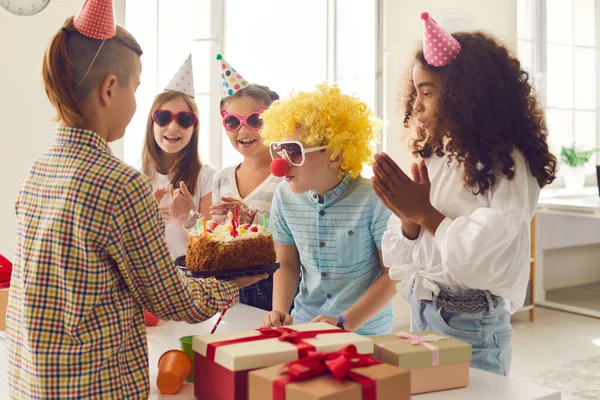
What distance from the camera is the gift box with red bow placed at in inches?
49.9

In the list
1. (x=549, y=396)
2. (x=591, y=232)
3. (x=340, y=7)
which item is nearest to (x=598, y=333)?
(x=591, y=232)

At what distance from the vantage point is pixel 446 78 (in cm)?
182

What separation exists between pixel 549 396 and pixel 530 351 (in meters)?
3.31

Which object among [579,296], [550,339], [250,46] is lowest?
[550,339]

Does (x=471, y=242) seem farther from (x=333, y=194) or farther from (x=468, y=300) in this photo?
(x=333, y=194)

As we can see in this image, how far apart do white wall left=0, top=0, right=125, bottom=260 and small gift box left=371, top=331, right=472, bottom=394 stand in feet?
8.74

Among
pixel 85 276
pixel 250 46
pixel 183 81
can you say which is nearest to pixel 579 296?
pixel 250 46

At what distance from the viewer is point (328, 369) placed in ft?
3.98

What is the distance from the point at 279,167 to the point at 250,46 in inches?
103

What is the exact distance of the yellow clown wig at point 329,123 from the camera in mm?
2139

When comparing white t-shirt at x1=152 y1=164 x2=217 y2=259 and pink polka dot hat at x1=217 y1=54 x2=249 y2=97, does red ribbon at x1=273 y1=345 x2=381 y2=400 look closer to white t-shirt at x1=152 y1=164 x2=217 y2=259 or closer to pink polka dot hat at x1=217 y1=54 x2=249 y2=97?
white t-shirt at x1=152 y1=164 x2=217 y2=259

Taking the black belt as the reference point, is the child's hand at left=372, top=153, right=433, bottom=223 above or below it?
above

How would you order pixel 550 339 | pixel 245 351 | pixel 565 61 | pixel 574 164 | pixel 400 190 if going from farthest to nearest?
pixel 565 61 → pixel 574 164 → pixel 550 339 → pixel 400 190 → pixel 245 351

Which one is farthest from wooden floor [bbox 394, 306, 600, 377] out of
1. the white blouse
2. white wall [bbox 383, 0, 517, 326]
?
the white blouse
